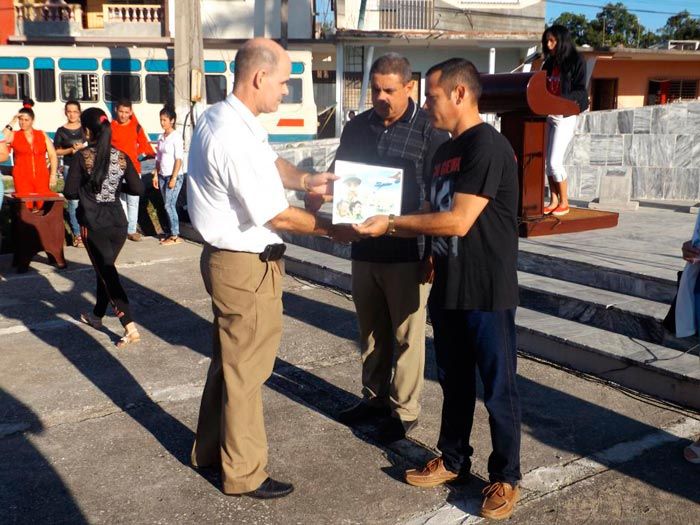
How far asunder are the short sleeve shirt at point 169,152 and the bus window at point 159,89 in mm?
10237

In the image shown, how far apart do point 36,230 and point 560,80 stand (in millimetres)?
5854

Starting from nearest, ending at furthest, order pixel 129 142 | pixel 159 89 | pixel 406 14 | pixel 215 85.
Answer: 1. pixel 129 142
2. pixel 159 89
3. pixel 215 85
4. pixel 406 14

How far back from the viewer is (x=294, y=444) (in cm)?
448

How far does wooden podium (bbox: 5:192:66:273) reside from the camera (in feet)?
30.0

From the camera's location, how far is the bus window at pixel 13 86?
65.7 feet

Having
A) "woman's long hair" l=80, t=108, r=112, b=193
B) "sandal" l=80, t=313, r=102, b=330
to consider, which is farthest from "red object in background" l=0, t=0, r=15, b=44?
"woman's long hair" l=80, t=108, r=112, b=193

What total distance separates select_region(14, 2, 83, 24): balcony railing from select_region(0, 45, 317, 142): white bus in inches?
419

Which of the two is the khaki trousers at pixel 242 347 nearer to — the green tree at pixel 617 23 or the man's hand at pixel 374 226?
the man's hand at pixel 374 226

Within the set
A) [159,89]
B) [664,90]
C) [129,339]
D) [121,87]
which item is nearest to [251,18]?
[159,89]

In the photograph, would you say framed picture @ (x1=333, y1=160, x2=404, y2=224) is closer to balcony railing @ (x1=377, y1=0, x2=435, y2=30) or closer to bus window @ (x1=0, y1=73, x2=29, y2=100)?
bus window @ (x1=0, y1=73, x2=29, y2=100)

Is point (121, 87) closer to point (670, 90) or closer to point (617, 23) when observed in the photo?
point (670, 90)

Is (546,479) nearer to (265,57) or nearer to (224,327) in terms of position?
(224,327)

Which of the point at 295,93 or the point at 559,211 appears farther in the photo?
the point at 295,93

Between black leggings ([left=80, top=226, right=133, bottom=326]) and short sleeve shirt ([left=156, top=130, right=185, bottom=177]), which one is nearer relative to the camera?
black leggings ([left=80, top=226, right=133, bottom=326])
